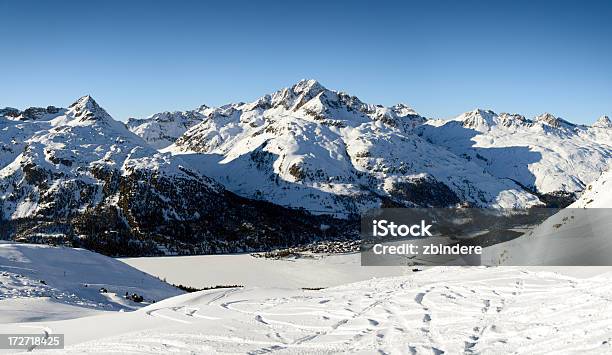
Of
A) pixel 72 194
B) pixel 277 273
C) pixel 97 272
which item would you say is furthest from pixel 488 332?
pixel 72 194

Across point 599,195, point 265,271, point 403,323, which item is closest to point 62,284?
point 403,323

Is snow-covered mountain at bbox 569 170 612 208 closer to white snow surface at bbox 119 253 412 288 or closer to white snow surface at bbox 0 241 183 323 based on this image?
white snow surface at bbox 0 241 183 323

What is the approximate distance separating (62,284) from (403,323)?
1236 inches

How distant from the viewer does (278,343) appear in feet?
48.4

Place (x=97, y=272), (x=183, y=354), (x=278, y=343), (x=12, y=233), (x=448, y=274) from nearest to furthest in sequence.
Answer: (x=183, y=354), (x=278, y=343), (x=448, y=274), (x=97, y=272), (x=12, y=233)

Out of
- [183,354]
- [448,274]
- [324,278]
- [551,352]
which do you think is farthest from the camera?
[324,278]

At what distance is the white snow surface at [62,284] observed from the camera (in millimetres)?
25394

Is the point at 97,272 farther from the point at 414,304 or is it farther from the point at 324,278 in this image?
the point at 324,278

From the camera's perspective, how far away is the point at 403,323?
662 inches

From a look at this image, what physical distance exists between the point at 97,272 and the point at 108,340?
3690 centimetres

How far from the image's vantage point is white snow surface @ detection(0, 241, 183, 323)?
1000 inches

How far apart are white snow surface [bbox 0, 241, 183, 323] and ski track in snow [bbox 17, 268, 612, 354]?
7.35 m

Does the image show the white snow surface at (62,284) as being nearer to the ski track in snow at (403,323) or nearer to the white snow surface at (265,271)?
the ski track in snow at (403,323)

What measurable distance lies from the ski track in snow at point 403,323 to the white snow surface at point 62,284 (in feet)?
24.1
